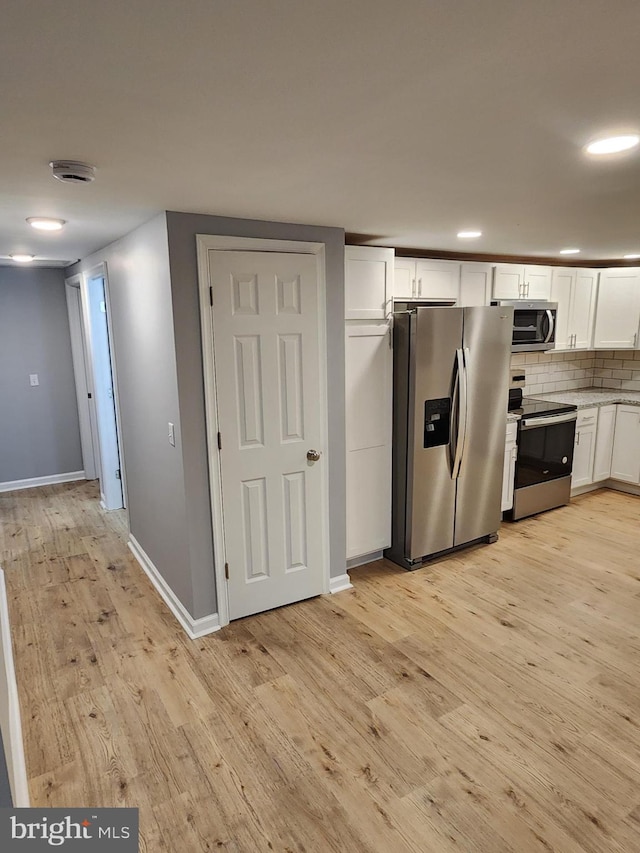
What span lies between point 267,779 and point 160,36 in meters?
2.36

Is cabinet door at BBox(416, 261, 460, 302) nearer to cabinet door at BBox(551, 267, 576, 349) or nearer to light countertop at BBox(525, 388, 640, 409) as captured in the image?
cabinet door at BBox(551, 267, 576, 349)

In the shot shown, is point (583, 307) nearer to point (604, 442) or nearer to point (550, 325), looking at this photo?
point (550, 325)

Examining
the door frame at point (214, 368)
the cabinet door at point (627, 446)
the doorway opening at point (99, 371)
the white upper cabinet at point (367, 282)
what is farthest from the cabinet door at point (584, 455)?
the doorway opening at point (99, 371)

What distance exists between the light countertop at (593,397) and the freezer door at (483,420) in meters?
1.44

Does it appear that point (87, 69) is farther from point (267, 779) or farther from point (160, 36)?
point (267, 779)

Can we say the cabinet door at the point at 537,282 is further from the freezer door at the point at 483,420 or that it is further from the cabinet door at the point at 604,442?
the cabinet door at the point at 604,442

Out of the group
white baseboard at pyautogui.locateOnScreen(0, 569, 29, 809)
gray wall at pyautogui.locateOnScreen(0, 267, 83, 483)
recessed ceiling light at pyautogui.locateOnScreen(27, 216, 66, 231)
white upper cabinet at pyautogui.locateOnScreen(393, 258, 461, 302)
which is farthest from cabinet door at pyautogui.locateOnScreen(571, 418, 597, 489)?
gray wall at pyautogui.locateOnScreen(0, 267, 83, 483)

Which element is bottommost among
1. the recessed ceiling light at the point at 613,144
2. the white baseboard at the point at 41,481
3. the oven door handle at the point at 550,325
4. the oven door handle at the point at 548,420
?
the white baseboard at the point at 41,481

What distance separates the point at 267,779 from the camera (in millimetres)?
2033

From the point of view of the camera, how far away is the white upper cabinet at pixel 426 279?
3766mm

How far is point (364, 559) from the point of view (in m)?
3.81

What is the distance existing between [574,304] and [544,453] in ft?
5.33

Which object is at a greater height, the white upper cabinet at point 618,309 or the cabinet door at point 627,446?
the white upper cabinet at point 618,309

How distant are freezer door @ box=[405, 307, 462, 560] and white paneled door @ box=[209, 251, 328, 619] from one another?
→ 0.70 meters
